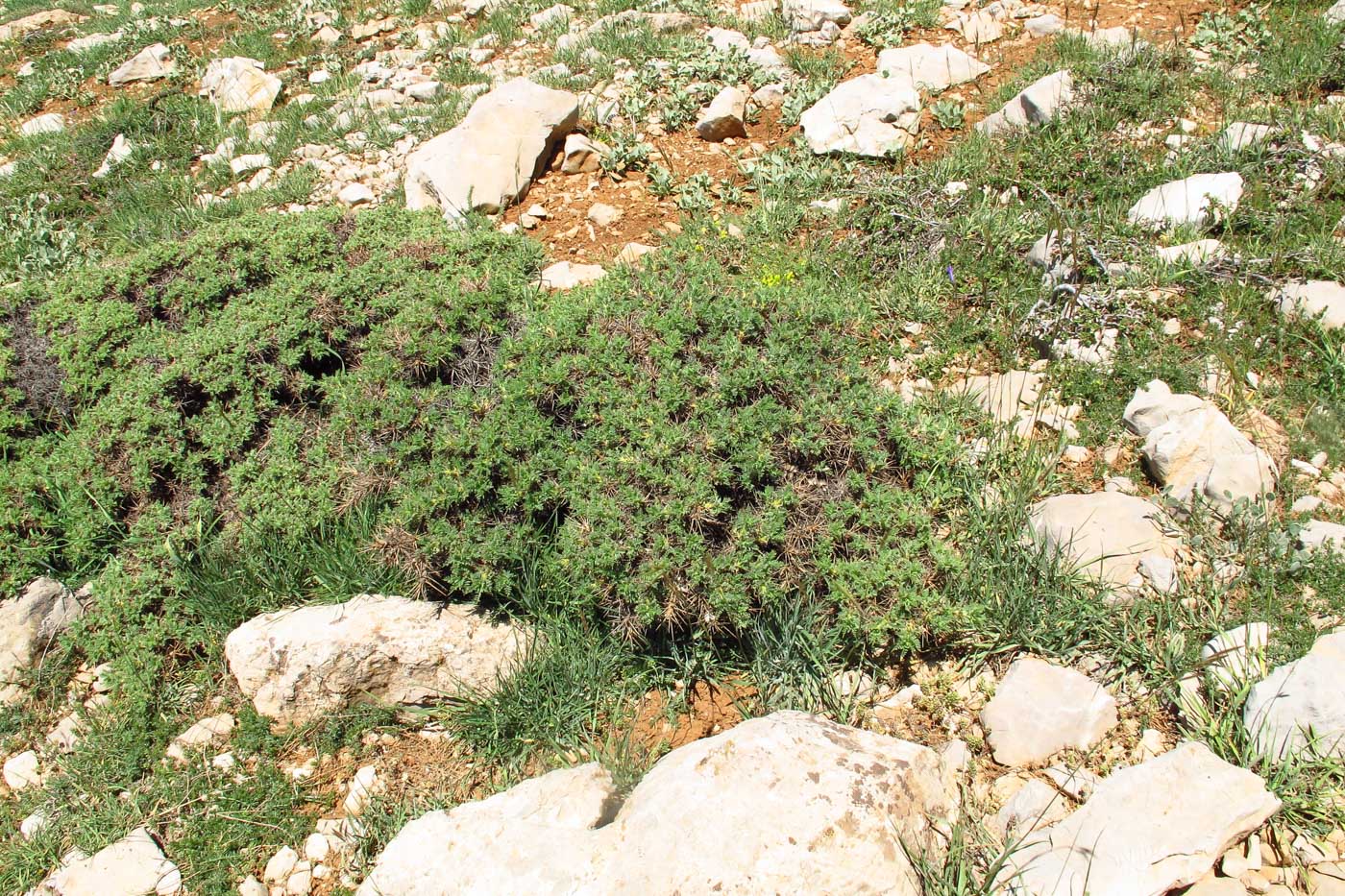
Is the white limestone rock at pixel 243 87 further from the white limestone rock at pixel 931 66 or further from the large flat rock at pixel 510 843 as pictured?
the large flat rock at pixel 510 843

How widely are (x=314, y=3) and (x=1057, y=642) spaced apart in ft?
31.6

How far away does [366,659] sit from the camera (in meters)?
3.71

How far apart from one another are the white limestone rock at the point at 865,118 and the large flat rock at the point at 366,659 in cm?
399

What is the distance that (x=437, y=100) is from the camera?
757 cm

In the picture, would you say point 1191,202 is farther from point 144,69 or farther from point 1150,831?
point 144,69

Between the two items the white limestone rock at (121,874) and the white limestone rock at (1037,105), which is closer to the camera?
the white limestone rock at (121,874)

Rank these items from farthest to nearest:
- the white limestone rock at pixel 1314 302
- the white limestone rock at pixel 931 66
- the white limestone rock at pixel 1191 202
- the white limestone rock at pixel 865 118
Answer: the white limestone rock at pixel 931 66 < the white limestone rock at pixel 865 118 < the white limestone rock at pixel 1191 202 < the white limestone rock at pixel 1314 302

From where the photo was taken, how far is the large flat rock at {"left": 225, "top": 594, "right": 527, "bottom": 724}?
12.1 feet

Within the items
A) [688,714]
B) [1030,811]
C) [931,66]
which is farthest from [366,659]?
[931,66]

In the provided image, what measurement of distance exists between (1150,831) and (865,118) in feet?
15.8

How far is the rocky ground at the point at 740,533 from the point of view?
290 centimetres

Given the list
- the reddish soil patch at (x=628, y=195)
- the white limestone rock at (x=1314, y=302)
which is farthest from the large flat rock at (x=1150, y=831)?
the reddish soil patch at (x=628, y=195)

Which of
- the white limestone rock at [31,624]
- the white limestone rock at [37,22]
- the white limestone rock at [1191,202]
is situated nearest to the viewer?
the white limestone rock at [31,624]

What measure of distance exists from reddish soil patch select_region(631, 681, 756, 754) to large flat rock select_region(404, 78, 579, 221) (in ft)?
12.2
